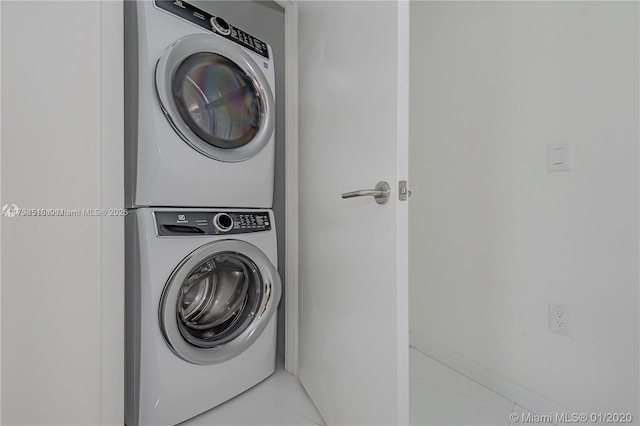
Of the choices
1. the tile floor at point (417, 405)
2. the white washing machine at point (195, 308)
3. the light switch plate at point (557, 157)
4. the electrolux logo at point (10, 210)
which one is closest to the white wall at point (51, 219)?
the electrolux logo at point (10, 210)

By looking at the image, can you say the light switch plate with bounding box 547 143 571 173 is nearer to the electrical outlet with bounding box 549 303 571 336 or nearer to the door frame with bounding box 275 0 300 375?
the electrical outlet with bounding box 549 303 571 336

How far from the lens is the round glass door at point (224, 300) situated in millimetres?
1148

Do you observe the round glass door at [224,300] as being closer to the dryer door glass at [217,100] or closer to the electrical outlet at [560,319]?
the dryer door glass at [217,100]

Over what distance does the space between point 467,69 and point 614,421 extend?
1.44m

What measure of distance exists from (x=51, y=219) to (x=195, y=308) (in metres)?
0.61

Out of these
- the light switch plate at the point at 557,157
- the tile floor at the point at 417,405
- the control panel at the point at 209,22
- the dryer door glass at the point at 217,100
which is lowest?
the tile floor at the point at 417,405

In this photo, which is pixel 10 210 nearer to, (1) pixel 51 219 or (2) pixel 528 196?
(1) pixel 51 219

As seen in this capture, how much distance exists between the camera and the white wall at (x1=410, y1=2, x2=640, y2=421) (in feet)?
3.26

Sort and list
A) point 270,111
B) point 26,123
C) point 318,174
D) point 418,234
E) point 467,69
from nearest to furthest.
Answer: point 26,123
point 318,174
point 270,111
point 467,69
point 418,234

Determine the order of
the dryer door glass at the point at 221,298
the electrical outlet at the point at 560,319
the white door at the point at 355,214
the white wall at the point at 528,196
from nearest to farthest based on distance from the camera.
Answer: the white door at the point at 355,214 → the white wall at the point at 528,196 → the electrical outlet at the point at 560,319 → the dryer door glass at the point at 221,298

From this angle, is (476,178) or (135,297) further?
(476,178)

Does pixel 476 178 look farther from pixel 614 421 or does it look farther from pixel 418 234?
pixel 614 421

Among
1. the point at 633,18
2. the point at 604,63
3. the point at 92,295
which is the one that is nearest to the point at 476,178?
the point at 604,63

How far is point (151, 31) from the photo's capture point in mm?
1055
